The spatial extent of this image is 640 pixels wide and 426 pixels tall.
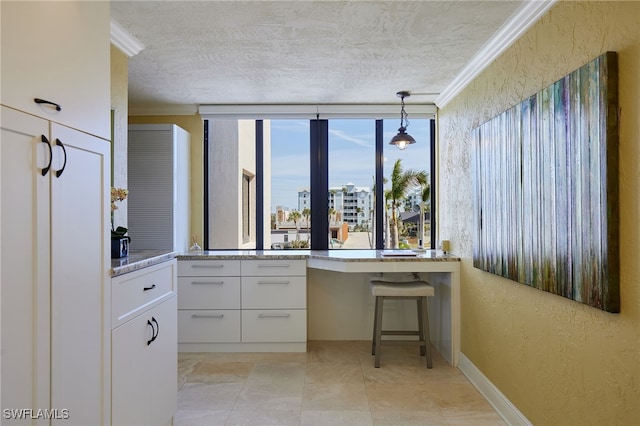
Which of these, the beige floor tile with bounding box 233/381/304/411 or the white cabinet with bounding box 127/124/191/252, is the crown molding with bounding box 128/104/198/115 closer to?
the white cabinet with bounding box 127/124/191/252

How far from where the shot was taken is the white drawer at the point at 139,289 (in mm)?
1607

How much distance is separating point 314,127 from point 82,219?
2.98 meters

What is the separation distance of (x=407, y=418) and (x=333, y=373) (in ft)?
2.71

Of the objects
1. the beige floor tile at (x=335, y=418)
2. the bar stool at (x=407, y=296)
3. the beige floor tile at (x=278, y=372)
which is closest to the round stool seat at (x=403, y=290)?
the bar stool at (x=407, y=296)

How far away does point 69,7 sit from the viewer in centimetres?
132

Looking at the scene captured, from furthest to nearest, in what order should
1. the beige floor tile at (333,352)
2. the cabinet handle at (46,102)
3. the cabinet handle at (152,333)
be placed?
the beige floor tile at (333,352), the cabinet handle at (152,333), the cabinet handle at (46,102)

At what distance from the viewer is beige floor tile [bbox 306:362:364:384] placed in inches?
115

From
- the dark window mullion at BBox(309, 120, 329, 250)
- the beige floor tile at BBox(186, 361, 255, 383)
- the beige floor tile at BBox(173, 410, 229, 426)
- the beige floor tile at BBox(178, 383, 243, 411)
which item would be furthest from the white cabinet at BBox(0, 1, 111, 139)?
the dark window mullion at BBox(309, 120, 329, 250)

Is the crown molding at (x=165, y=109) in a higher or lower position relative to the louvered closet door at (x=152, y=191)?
higher

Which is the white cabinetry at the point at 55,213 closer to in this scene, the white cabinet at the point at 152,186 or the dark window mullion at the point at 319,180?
the white cabinet at the point at 152,186

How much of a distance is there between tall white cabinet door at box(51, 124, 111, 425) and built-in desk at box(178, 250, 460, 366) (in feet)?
6.63

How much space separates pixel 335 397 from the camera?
2648 mm

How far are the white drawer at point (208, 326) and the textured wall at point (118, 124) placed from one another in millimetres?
1306

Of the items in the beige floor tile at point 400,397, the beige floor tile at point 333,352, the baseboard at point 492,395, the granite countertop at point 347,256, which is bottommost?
the beige floor tile at point 333,352
